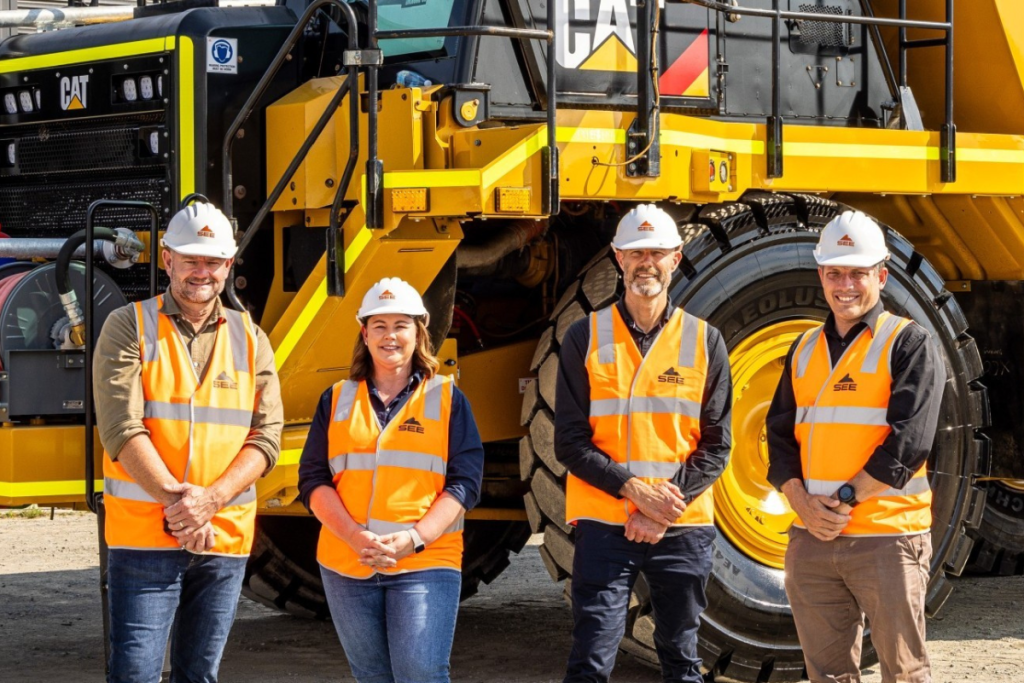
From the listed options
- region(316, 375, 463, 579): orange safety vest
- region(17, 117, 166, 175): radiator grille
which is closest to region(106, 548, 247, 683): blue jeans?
region(316, 375, 463, 579): orange safety vest

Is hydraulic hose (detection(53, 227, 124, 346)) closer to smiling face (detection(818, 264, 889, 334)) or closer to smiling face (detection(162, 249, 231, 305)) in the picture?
smiling face (detection(162, 249, 231, 305))

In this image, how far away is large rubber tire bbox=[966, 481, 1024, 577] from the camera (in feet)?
28.7

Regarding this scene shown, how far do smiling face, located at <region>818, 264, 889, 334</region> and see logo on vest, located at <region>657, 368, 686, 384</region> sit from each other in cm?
54

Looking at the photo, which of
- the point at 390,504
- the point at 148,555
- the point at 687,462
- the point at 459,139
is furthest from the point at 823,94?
the point at 148,555

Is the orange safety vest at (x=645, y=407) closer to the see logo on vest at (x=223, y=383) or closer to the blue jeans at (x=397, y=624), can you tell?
the blue jeans at (x=397, y=624)

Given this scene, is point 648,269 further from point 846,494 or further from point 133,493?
point 133,493

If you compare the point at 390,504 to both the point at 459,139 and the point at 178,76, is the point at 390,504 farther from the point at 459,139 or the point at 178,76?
the point at 178,76

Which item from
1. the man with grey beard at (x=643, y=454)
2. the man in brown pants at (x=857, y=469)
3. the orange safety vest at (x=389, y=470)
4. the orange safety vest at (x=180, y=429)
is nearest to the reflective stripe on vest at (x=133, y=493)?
Result: the orange safety vest at (x=180, y=429)

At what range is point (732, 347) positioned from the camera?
663 centimetres

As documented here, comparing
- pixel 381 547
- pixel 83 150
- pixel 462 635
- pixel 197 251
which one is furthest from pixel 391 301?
pixel 462 635

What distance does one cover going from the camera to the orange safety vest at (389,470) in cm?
481

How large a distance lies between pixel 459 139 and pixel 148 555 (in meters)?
2.02

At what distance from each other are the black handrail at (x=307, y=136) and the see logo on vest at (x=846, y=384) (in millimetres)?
1863

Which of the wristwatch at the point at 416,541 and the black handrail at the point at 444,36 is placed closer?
the wristwatch at the point at 416,541
